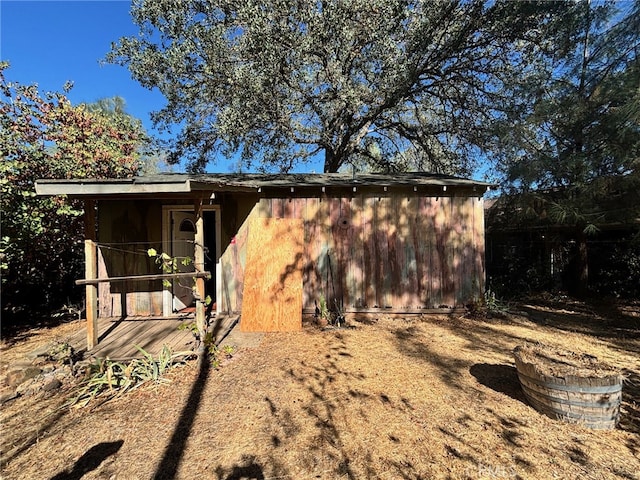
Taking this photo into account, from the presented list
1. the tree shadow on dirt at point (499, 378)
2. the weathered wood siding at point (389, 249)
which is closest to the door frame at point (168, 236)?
the weathered wood siding at point (389, 249)

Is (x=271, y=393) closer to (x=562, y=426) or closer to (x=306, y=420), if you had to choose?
(x=306, y=420)

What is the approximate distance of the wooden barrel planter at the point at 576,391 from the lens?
2.64 metres

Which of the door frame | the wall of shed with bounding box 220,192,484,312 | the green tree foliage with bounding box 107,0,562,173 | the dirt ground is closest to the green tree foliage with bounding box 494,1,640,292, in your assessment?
the green tree foliage with bounding box 107,0,562,173

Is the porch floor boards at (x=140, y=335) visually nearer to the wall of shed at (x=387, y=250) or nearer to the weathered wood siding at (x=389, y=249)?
the wall of shed at (x=387, y=250)

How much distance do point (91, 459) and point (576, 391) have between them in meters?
3.95

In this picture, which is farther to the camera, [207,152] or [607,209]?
[207,152]

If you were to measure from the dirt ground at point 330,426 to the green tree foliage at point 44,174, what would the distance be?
11.3ft

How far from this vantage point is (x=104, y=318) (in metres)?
6.11

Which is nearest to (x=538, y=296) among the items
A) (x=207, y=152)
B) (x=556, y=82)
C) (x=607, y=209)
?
(x=607, y=209)

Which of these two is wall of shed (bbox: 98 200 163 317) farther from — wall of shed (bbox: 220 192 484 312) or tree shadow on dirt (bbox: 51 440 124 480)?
tree shadow on dirt (bbox: 51 440 124 480)

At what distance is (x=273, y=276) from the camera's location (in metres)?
5.82

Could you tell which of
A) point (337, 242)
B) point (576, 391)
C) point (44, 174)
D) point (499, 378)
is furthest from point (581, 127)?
point (44, 174)

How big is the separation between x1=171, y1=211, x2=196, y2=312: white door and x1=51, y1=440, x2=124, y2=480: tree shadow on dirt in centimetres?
368

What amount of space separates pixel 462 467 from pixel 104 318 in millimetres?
6365
